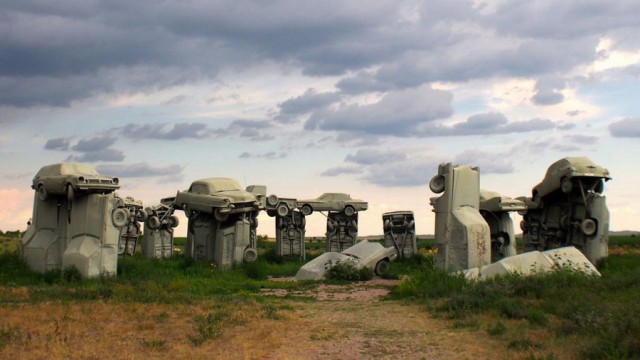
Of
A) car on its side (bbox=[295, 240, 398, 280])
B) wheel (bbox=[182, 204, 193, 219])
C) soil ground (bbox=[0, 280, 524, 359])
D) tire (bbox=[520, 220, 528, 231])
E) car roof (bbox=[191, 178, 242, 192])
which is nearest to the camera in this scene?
soil ground (bbox=[0, 280, 524, 359])

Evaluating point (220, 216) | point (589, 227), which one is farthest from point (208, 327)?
point (589, 227)

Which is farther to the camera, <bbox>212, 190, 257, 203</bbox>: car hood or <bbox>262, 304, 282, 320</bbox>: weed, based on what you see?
<bbox>212, 190, 257, 203</bbox>: car hood

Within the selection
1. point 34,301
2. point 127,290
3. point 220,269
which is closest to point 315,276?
point 220,269

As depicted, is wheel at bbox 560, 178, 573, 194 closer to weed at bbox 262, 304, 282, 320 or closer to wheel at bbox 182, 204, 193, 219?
weed at bbox 262, 304, 282, 320

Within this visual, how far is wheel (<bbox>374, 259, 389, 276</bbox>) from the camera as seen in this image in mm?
26156

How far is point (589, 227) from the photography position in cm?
2667

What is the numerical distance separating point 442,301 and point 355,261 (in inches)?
325

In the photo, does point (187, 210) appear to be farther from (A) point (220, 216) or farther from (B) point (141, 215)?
(B) point (141, 215)

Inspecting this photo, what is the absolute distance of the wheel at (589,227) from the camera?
87.3 feet

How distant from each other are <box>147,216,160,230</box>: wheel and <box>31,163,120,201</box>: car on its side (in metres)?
13.0

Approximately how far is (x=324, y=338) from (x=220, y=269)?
1493 centimetres

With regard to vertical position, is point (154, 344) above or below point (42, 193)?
below

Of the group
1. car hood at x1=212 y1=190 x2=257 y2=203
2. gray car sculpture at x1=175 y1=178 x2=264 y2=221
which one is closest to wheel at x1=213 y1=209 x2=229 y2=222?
gray car sculpture at x1=175 y1=178 x2=264 y2=221

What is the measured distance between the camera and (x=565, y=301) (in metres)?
16.0
